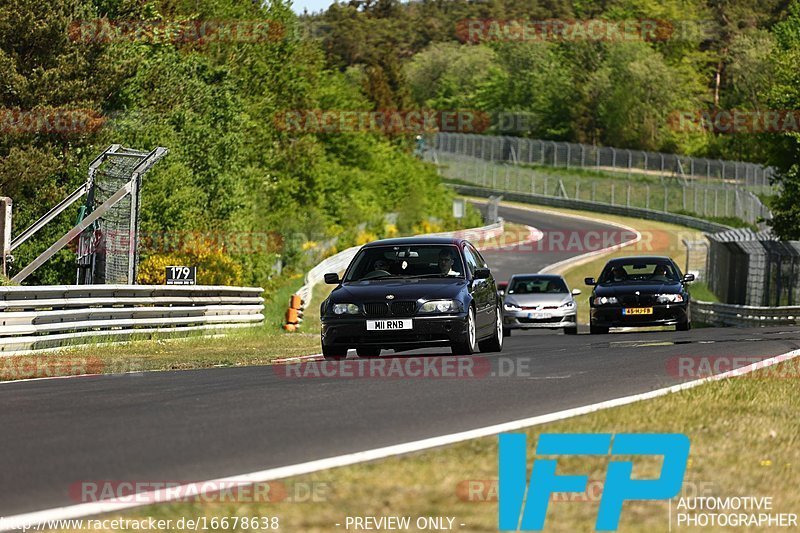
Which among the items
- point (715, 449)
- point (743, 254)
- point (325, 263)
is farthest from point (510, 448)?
point (325, 263)

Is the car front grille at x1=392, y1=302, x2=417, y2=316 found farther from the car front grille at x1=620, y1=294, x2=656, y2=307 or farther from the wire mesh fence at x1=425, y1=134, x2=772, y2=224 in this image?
the wire mesh fence at x1=425, y1=134, x2=772, y2=224

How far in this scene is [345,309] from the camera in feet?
55.4

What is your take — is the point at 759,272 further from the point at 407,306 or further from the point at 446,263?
the point at 407,306

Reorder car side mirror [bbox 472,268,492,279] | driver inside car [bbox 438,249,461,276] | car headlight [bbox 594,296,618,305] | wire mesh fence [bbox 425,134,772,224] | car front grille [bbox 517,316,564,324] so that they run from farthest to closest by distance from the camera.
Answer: wire mesh fence [bbox 425,134,772,224] → car front grille [bbox 517,316,564,324] → car headlight [bbox 594,296,618,305] → car side mirror [bbox 472,268,492,279] → driver inside car [bbox 438,249,461,276]

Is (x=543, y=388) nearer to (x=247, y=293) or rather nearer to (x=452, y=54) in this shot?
(x=247, y=293)

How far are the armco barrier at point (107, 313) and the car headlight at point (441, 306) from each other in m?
5.91

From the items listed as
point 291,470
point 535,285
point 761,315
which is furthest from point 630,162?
point 291,470

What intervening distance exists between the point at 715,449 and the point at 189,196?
3698cm

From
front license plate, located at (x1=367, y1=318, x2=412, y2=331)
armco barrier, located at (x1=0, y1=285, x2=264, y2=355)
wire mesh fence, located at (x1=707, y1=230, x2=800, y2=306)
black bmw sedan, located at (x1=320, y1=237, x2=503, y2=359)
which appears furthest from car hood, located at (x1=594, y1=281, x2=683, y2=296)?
front license plate, located at (x1=367, y1=318, x2=412, y2=331)

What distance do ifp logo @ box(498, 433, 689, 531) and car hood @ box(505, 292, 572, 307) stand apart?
21.1 m

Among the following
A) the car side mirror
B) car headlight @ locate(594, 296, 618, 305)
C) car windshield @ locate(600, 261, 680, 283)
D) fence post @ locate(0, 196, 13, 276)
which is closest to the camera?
the car side mirror

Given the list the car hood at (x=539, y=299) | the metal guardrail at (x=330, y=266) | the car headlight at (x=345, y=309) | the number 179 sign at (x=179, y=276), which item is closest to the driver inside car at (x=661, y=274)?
the car hood at (x=539, y=299)

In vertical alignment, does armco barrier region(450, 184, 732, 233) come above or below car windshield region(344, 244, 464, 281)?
below

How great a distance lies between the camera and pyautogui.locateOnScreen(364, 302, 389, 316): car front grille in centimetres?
1677
